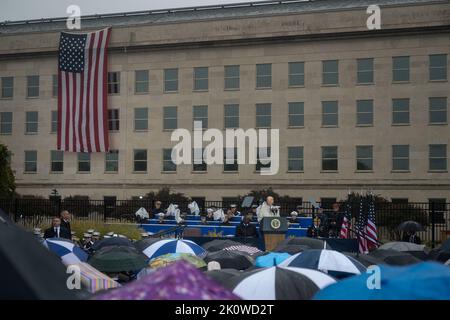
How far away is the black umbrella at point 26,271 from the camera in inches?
148

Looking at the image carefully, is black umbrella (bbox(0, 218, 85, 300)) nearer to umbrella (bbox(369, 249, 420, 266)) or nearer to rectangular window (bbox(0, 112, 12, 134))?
umbrella (bbox(369, 249, 420, 266))

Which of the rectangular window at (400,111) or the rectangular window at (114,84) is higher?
the rectangular window at (114,84)

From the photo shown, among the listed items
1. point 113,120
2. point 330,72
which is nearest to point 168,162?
point 113,120

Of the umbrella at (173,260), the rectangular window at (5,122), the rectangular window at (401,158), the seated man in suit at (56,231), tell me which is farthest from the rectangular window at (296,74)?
the umbrella at (173,260)

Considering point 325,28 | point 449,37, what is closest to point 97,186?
point 325,28

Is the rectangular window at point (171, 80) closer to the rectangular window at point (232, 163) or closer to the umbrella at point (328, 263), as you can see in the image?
the rectangular window at point (232, 163)

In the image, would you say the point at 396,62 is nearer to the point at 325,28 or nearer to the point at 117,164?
the point at 325,28

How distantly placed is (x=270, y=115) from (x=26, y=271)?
129 ft

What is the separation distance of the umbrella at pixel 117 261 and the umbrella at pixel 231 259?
52.9 inches

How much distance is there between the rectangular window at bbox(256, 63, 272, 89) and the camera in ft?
140

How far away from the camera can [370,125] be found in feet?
134

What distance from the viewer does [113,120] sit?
148 ft
